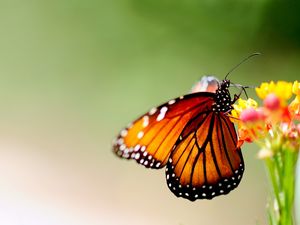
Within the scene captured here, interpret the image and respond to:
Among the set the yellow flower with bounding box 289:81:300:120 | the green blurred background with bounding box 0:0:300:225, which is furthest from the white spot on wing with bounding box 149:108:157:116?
the green blurred background with bounding box 0:0:300:225

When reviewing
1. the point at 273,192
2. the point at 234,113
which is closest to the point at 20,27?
the point at 234,113

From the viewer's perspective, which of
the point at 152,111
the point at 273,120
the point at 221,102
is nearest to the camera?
the point at 273,120

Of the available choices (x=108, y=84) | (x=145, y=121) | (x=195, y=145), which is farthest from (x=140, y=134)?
(x=108, y=84)

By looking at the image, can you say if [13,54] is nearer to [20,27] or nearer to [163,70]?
[20,27]

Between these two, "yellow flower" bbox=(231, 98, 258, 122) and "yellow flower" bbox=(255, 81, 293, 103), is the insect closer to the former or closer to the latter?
"yellow flower" bbox=(231, 98, 258, 122)

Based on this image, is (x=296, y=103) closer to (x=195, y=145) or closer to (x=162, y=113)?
(x=162, y=113)

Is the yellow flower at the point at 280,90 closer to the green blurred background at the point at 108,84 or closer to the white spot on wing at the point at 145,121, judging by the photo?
the white spot on wing at the point at 145,121
